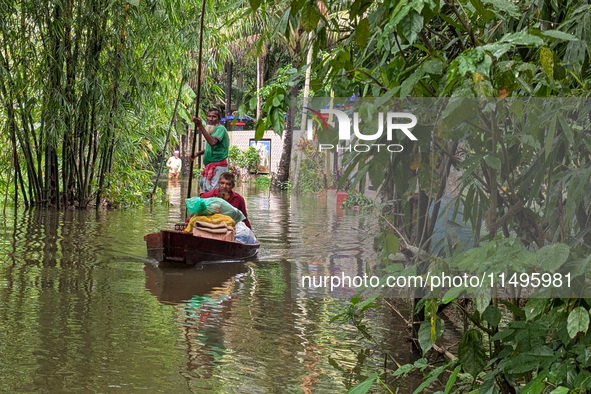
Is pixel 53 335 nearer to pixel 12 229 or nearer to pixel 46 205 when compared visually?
pixel 12 229

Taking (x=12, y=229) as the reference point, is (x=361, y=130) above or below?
above

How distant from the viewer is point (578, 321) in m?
2.48

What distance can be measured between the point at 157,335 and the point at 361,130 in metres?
3.73

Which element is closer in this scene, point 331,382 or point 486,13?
point 486,13

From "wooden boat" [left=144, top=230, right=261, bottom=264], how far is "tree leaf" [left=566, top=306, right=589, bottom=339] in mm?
7237

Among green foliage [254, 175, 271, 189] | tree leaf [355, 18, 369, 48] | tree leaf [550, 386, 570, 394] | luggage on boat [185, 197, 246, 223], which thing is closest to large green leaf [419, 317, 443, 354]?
tree leaf [550, 386, 570, 394]

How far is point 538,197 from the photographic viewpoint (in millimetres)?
2912

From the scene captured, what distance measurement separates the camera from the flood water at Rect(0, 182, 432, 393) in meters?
4.89

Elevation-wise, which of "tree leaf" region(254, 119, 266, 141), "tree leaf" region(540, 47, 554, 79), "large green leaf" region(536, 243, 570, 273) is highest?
"tree leaf" region(540, 47, 554, 79)

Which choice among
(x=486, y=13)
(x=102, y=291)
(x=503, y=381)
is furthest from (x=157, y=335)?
(x=486, y=13)

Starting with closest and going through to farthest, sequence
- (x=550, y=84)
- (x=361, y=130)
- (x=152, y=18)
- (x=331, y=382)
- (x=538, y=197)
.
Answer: (x=550, y=84), (x=361, y=130), (x=538, y=197), (x=331, y=382), (x=152, y=18)

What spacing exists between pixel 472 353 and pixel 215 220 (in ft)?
23.9

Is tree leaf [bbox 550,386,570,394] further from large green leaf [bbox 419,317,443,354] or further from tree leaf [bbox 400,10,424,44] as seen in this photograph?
tree leaf [bbox 400,10,424,44]

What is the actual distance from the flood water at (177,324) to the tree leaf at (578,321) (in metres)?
1.12
